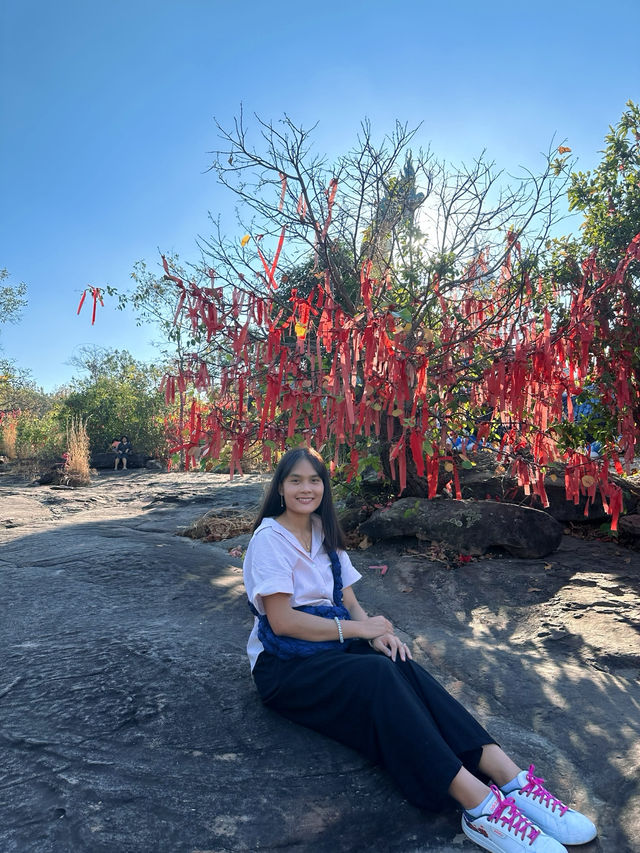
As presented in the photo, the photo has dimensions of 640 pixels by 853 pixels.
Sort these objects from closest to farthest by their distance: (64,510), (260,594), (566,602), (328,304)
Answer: (260,594) < (328,304) < (566,602) < (64,510)

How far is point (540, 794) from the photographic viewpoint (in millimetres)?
1961

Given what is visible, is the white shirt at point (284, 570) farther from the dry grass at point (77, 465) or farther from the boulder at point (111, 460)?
the boulder at point (111, 460)

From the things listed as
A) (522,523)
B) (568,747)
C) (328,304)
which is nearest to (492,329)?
(522,523)

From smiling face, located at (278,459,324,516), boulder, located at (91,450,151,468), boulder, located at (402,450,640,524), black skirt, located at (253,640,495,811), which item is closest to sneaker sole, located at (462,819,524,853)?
black skirt, located at (253,640,495,811)

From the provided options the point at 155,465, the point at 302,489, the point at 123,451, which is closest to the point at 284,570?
the point at 302,489

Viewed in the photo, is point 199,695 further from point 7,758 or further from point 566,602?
point 566,602

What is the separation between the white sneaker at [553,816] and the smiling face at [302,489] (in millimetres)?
1250

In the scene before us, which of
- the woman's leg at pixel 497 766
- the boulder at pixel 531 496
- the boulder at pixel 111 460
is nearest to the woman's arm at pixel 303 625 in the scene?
the woman's leg at pixel 497 766

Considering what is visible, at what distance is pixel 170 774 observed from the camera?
6.74ft

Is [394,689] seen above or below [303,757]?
above

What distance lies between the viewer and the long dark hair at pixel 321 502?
2.65 m

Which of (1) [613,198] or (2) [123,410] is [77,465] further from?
(1) [613,198]

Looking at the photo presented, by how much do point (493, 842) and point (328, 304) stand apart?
283 centimetres

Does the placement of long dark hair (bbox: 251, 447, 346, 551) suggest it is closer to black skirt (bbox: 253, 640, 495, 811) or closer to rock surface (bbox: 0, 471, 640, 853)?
black skirt (bbox: 253, 640, 495, 811)
